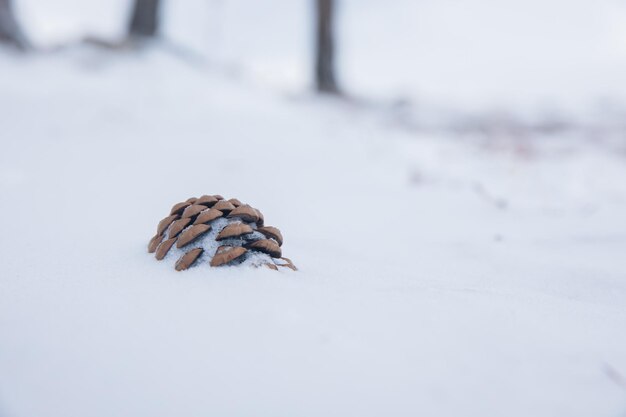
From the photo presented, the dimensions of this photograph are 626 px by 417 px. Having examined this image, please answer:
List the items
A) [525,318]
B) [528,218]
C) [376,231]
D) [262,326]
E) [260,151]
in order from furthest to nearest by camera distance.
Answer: [260,151], [528,218], [376,231], [525,318], [262,326]

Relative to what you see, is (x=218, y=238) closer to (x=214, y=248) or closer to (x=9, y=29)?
(x=214, y=248)

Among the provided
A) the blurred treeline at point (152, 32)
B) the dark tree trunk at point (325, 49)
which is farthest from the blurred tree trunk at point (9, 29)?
the dark tree trunk at point (325, 49)

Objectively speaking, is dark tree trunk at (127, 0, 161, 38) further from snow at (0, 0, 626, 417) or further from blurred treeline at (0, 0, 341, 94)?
snow at (0, 0, 626, 417)

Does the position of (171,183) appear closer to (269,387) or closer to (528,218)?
(528,218)

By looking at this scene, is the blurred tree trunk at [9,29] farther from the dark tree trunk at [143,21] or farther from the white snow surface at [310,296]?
the white snow surface at [310,296]

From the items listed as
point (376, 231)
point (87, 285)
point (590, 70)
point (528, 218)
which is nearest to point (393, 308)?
point (87, 285)

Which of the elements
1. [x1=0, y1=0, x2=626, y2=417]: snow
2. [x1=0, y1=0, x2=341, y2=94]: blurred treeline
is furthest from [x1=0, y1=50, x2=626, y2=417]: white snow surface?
[x1=0, y1=0, x2=341, y2=94]: blurred treeline
